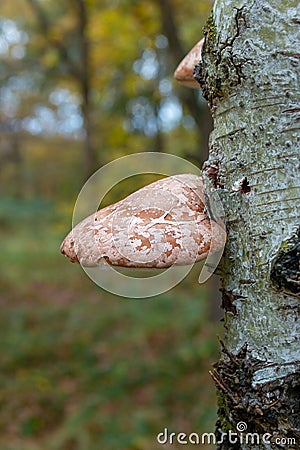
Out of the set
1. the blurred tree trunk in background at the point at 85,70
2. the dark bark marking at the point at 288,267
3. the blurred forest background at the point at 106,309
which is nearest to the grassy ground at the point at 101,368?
the blurred forest background at the point at 106,309

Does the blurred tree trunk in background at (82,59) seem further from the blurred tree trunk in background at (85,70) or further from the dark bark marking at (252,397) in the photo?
the dark bark marking at (252,397)

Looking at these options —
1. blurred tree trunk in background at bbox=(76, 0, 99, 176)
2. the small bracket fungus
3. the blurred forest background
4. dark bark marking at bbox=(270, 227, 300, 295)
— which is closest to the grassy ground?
the blurred forest background

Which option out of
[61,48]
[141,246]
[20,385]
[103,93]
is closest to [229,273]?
[141,246]

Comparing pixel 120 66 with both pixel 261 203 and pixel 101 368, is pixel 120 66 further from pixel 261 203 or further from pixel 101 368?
pixel 261 203

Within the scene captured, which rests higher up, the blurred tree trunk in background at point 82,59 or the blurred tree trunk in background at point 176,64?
the blurred tree trunk in background at point 82,59

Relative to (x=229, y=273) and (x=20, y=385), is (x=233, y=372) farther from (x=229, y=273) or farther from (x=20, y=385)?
(x=20, y=385)
